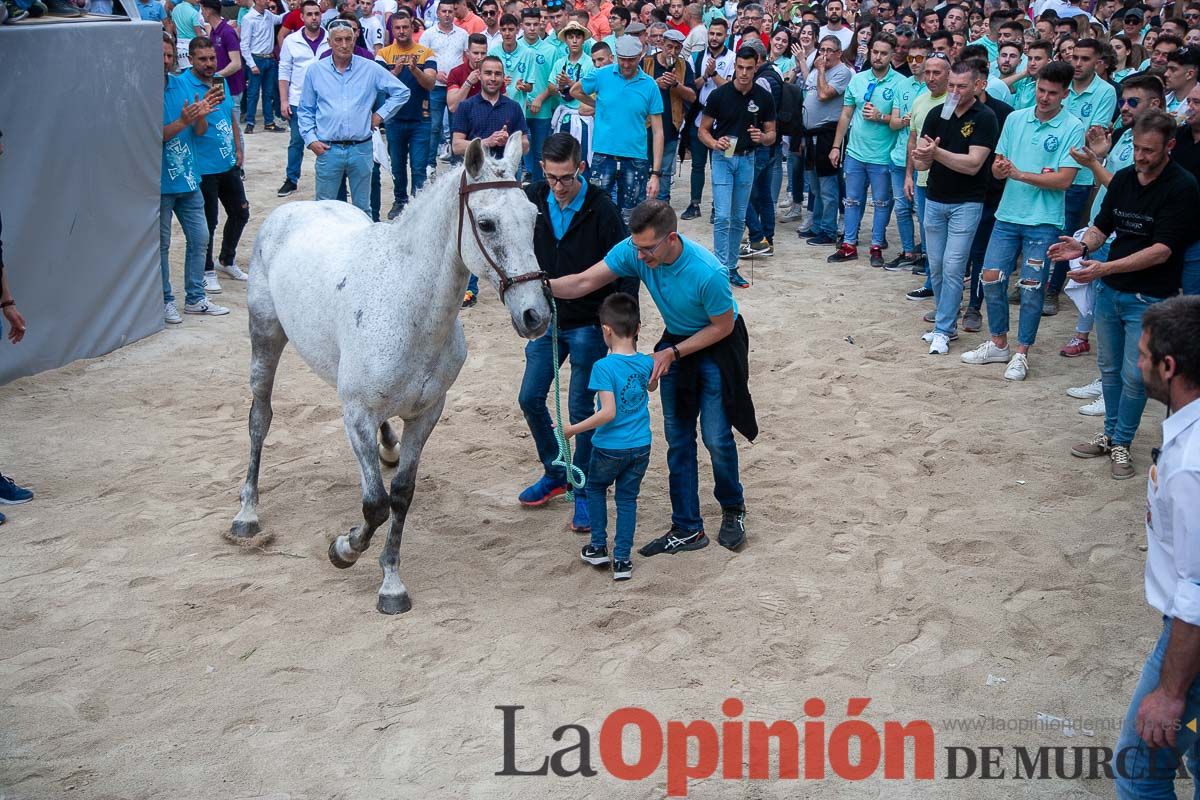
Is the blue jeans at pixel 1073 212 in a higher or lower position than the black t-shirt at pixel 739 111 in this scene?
lower

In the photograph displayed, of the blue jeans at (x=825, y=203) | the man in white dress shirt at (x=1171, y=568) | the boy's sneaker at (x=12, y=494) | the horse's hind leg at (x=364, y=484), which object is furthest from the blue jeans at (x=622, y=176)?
the man in white dress shirt at (x=1171, y=568)

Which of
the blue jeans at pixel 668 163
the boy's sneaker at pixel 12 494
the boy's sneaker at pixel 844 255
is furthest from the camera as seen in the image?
the blue jeans at pixel 668 163

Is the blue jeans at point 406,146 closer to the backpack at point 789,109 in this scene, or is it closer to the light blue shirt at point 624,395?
the backpack at point 789,109

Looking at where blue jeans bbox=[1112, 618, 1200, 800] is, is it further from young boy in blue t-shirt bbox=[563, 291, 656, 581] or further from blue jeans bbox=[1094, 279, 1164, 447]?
blue jeans bbox=[1094, 279, 1164, 447]

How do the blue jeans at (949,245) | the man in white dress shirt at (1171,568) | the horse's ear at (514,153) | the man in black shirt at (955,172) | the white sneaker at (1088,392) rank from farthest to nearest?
the blue jeans at (949,245), the man in black shirt at (955,172), the white sneaker at (1088,392), the horse's ear at (514,153), the man in white dress shirt at (1171,568)

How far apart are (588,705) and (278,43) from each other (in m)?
15.4

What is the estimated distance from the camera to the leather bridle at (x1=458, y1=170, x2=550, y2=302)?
15.7ft

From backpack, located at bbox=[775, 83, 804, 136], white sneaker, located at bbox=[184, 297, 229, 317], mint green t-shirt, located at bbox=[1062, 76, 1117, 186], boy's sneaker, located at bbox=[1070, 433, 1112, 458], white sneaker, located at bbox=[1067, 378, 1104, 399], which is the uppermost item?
mint green t-shirt, located at bbox=[1062, 76, 1117, 186]

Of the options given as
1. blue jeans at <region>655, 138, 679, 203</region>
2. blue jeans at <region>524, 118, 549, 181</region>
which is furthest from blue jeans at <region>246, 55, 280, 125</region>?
blue jeans at <region>655, 138, 679, 203</region>

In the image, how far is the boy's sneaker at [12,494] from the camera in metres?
6.45

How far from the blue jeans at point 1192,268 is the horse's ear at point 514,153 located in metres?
4.49

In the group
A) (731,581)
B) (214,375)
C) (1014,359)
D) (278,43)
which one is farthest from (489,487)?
(278,43)

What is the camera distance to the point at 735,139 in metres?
10.9

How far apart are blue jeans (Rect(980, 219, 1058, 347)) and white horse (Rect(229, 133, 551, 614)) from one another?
504 centimetres
